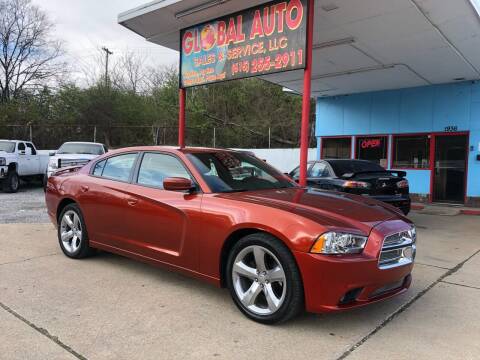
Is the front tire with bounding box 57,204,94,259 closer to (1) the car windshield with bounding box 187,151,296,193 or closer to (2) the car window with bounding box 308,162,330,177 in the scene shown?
(1) the car windshield with bounding box 187,151,296,193

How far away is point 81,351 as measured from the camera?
3.07m

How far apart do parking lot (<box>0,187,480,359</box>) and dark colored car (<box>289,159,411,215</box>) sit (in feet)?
8.40

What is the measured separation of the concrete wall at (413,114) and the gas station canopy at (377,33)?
0.58 metres

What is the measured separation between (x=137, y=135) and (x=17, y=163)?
10.6 meters

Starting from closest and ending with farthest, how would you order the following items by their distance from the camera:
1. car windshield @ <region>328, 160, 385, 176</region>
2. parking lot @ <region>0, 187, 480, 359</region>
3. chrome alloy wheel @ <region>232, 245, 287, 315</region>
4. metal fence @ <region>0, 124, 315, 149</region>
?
parking lot @ <region>0, 187, 480, 359</region>, chrome alloy wheel @ <region>232, 245, 287, 315</region>, car windshield @ <region>328, 160, 385, 176</region>, metal fence @ <region>0, 124, 315, 149</region>

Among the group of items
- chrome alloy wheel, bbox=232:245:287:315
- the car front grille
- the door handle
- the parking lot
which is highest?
the door handle

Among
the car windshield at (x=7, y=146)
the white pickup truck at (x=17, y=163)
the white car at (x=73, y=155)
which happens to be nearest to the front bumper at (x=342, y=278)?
the white car at (x=73, y=155)

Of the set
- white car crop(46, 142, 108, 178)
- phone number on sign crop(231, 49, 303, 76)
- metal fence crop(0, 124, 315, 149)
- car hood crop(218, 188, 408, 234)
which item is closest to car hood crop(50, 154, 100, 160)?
white car crop(46, 142, 108, 178)

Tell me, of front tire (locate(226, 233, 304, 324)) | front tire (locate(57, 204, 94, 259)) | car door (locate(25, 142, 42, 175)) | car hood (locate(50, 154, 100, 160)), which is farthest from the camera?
car door (locate(25, 142, 42, 175))

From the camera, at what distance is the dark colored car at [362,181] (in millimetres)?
7852

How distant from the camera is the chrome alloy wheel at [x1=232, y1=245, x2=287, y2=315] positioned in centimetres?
346

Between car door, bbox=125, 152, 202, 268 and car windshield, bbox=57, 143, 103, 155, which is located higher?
car windshield, bbox=57, 143, 103, 155

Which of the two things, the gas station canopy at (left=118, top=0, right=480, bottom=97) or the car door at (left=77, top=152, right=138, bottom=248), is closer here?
the car door at (left=77, top=152, right=138, bottom=248)

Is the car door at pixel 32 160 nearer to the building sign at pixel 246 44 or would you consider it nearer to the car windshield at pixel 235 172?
the building sign at pixel 246 44
